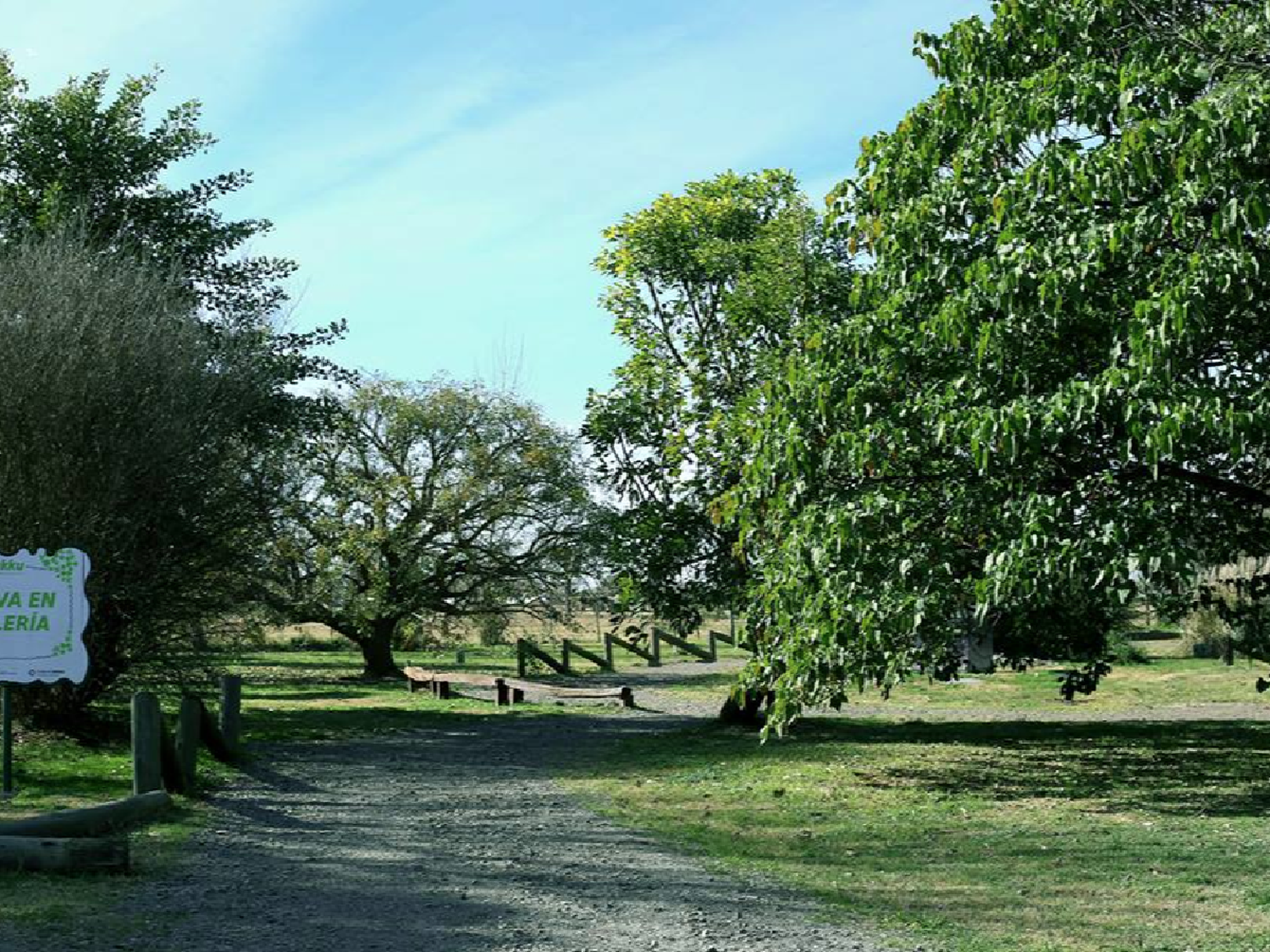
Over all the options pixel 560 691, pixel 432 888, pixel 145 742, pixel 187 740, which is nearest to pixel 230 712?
pixel 187 740

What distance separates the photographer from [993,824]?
38.8 feet

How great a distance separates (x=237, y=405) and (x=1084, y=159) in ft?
36.4

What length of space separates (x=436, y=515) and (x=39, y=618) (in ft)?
69.5

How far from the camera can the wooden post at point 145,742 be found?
38.9ft

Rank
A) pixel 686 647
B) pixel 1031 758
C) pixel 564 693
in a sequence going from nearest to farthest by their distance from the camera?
pixel 1031 758, pixel 564 693, pixel 686 647

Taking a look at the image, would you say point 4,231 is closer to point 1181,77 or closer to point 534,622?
point 1181,77

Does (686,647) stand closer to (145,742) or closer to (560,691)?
A: (560,691)

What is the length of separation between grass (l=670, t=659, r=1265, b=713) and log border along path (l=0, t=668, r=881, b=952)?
14.3 metres

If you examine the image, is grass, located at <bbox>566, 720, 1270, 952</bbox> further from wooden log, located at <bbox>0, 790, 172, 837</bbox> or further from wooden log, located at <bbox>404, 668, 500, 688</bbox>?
wooden log, located at <bbox>404, 668, 500, 688</bbox>

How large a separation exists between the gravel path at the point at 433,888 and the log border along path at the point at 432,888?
0.8 inches

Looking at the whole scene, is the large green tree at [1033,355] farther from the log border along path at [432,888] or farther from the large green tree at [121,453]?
the large green tree at [121,453]

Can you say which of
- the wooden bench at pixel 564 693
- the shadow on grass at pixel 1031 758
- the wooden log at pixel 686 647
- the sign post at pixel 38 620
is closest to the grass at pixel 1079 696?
the wooden bench at pixel 564 693

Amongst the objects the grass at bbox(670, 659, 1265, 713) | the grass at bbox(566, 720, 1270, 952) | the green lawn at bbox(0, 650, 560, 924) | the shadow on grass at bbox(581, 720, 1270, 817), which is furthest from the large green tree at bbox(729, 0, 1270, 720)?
the grass at bbox(670, 659, 1265, 713)

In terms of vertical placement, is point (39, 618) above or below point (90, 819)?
above
